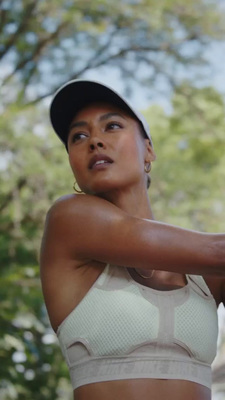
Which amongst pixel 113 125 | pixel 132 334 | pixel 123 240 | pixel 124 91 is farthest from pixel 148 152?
pixel 124 91

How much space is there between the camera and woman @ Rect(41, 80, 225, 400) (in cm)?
147

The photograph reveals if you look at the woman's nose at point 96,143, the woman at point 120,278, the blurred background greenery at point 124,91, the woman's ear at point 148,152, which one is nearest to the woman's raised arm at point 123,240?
the woman at point 120,278

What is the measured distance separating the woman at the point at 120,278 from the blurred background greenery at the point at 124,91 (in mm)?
5651

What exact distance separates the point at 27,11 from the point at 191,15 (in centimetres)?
199

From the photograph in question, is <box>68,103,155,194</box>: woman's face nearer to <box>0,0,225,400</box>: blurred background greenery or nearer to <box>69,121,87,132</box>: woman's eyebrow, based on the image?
<box>69,121,87,132</box>: woman's eyebrow

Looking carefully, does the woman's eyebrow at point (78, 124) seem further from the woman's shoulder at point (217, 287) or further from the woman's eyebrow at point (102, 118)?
the woman's shoulder at point (217, 287)

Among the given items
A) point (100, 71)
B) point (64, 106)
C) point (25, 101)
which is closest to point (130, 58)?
point (100, 71)

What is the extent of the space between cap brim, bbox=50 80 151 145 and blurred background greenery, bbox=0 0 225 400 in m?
5.58

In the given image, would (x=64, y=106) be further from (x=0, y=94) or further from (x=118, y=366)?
(x=0, y=94)

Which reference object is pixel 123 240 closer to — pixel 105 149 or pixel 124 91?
pixel 105 149

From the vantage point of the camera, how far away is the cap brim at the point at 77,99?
5.47 feet

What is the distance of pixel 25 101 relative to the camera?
8.80 m

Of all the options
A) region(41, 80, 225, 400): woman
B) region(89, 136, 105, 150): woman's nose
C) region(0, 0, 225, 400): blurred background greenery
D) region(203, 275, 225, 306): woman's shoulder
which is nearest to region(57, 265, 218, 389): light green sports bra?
region(41, 80, 225, 400): woman

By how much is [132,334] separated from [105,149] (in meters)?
0.40
